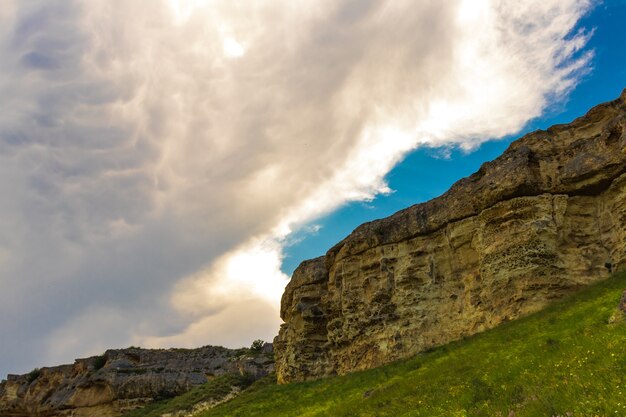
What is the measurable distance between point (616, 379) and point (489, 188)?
27.8 metres

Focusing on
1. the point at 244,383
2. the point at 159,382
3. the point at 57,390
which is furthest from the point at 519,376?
the point at 57,390

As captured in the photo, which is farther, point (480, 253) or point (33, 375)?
point (33, 375)

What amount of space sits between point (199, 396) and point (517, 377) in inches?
1812

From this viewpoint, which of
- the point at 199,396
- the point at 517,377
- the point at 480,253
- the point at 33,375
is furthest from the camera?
the point at 33,375

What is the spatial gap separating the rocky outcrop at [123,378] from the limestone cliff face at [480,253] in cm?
2357

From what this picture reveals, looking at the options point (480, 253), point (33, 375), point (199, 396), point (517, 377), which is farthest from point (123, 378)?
point (517, 377)

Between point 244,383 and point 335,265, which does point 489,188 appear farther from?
point 244,383

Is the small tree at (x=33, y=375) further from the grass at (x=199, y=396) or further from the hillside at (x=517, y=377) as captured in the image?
the hillside at (x=517, y=377)

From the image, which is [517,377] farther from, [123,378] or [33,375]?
[33,375]

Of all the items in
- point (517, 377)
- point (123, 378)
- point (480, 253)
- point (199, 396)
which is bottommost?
point (517, 377)

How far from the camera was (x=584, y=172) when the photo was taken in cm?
3425

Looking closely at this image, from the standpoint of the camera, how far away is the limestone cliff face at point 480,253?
33.5 metres

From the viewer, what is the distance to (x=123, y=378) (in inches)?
2707

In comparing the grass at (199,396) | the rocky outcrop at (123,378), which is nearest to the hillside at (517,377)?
the grass at (199,396)
